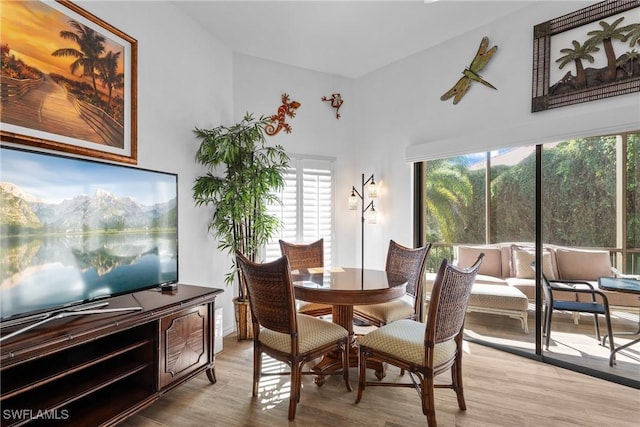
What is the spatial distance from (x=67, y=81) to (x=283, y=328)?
81.8 inches

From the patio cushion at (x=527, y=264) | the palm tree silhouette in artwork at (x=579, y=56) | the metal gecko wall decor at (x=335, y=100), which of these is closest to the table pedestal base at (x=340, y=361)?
the patio cushion at (x=527, y=264)

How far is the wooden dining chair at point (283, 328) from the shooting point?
1.99 metres

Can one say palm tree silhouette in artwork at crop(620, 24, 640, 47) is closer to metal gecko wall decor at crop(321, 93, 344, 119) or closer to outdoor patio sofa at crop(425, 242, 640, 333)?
outdoor patio sofa at crop(425, 242, 640, 333)

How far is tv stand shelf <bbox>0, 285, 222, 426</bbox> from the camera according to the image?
1466 millimetres

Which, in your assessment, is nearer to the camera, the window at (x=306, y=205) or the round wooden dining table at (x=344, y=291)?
the round wooden dining table at (x=344, y=291)

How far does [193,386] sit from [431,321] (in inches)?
71.7

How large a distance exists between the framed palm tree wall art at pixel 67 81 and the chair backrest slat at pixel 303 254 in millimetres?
1632

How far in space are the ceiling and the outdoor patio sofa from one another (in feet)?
7.35

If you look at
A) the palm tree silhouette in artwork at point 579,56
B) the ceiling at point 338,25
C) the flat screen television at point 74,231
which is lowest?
the flat screen television at point 74,231

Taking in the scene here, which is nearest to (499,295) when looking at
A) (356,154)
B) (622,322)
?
(622,322)

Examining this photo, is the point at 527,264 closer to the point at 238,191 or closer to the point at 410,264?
the point at 410,264

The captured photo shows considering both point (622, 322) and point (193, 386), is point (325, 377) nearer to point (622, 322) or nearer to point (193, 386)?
point (193, 386)

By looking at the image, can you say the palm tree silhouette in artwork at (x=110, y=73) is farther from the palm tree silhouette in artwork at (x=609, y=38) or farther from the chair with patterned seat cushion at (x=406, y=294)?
the palm tree silhouette in artwork at (x=609, y=38)

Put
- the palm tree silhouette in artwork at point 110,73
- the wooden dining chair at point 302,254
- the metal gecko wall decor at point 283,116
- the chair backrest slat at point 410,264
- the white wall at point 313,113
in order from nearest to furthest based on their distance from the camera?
the palm tree silhouette in artwork at point 110,73
the chair backrest slat at point 410,264
the wooden dining chair at point 302,254
the white wall at point 313,113
the metal gecko wall decor at point 283,116
